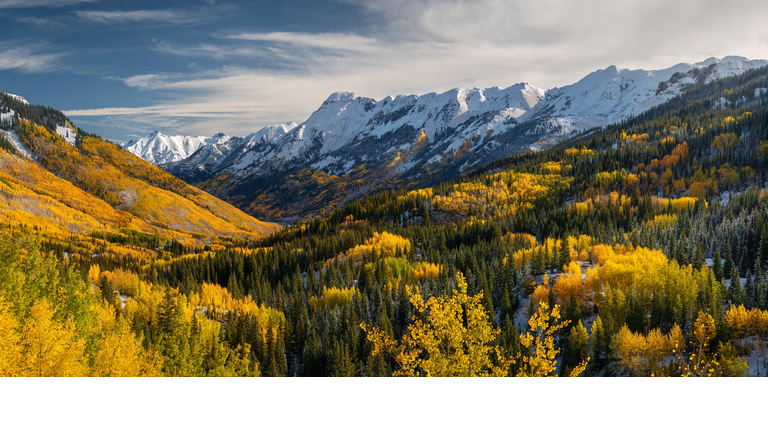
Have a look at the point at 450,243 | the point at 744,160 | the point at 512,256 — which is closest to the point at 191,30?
the point at 512,256

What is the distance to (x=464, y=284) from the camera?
14.1 metres

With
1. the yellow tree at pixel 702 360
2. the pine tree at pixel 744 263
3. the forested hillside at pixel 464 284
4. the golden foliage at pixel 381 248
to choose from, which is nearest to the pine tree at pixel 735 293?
the forested hillside at pixel 464 284

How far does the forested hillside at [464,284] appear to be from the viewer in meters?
20.3

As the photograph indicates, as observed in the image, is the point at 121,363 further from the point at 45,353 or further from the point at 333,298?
the point at 333,298

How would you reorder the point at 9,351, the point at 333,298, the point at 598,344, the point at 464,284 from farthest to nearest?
1. the point at 333,298
2. the point at 598,344
3. the point at 9,351
4. the point at 464,284

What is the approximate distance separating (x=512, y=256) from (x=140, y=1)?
76.1 m

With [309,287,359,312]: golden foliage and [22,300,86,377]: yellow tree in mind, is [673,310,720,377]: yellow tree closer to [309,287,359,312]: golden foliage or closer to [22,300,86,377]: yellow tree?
[22,300,86,377]: yellow tree

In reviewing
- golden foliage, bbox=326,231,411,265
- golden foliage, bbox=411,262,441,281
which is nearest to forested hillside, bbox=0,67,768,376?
golden foliage, bbox=326,231,411,265

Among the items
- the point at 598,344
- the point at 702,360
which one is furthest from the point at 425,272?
the point at 702,360

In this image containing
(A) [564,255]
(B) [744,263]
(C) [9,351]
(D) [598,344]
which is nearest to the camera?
(C) [9,351]

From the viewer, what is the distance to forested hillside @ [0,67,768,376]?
66.6 feet
